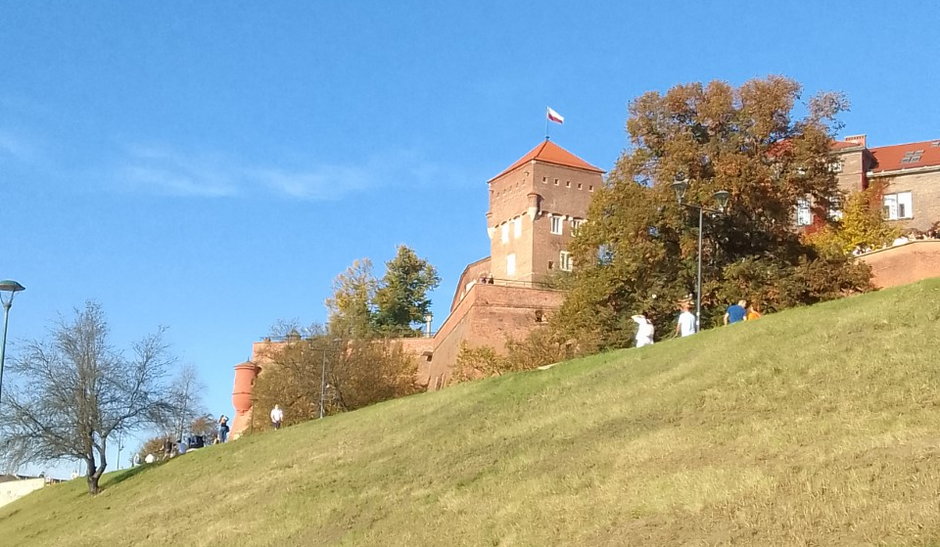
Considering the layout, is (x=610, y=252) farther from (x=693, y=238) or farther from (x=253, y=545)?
(x=253, y=545)

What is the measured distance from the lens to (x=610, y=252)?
42188 millimetres

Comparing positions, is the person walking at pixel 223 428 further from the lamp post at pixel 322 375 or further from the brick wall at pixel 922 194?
the brick wall at pixel 922 194

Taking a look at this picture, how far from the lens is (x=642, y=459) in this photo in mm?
14500

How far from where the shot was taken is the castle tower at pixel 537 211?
7088cm

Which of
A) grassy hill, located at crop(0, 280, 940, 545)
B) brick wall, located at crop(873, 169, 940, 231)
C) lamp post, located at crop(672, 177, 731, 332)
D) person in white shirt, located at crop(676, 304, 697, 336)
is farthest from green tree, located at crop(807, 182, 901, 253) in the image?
grassy hill, located at crop(0, 280, 940, 545)

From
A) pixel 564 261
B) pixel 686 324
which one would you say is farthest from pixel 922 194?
pixel 686 324

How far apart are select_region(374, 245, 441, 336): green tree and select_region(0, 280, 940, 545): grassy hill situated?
5042cm

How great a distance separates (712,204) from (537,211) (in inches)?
1387

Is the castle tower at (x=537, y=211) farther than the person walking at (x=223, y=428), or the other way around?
the castle tower at (x=537, y=211)

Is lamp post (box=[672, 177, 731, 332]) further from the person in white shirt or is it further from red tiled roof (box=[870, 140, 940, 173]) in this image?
red tiled roof (box=[870, 140, 940, 173])

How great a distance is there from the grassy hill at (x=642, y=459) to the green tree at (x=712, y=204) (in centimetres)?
1307

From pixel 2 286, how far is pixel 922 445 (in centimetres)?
Answer: 2187

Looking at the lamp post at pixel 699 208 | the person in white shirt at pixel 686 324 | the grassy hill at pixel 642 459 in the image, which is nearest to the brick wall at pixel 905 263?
the lamp post at pixel 699 208

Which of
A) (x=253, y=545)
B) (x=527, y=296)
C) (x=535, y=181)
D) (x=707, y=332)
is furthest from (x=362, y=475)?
(x=535, y=181)
